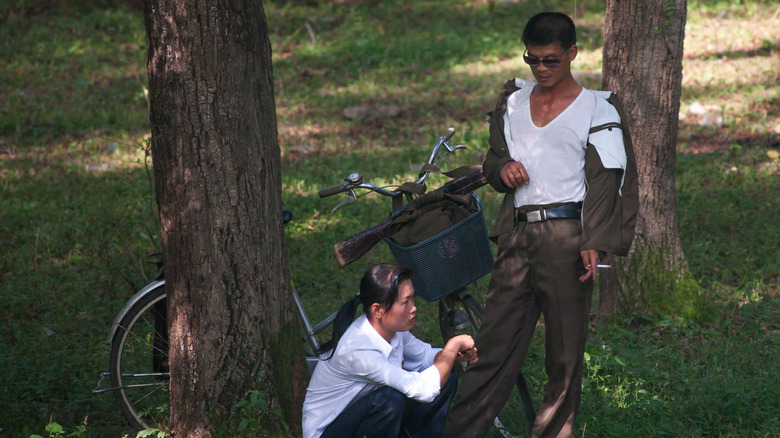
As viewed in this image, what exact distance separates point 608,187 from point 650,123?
198 centimetres

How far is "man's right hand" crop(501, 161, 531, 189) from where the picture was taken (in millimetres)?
3512

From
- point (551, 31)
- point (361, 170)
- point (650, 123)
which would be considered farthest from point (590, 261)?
point (361, 170)

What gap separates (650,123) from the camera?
5.17m

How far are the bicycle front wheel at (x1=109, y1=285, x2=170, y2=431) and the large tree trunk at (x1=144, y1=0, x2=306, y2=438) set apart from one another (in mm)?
616

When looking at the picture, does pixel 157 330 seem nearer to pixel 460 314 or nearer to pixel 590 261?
pixel 460 314

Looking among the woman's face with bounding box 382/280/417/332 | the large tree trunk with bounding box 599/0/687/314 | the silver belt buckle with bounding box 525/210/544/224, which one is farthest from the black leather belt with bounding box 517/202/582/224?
the large tree trunk with bounding box 599/0/687/314

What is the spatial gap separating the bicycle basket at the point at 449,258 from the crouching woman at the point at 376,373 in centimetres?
24

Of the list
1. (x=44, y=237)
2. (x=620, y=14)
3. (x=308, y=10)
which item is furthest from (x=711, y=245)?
(x=308, y=10)

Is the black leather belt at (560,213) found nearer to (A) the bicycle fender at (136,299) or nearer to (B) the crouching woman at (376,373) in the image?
(B) the crouching woman at (376,373)

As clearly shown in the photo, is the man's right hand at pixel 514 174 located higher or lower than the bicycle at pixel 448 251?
higher

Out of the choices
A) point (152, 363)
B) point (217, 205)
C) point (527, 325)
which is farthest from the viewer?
point (152, 363)

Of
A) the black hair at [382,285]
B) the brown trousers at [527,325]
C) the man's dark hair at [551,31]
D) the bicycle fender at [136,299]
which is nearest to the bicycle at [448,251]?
the brown trousers at [527,325]

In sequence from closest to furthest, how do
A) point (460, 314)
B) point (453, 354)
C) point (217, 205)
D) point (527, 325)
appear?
1. point (453, 354)
2. point (217, 205)
3. point (527, 325)
4. point (460, 314)

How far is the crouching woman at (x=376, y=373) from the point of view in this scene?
11.3 feet
